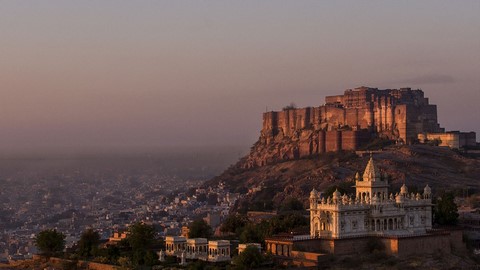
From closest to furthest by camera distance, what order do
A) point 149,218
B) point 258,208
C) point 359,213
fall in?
point 359,213 < point 258,208 < point 149,218

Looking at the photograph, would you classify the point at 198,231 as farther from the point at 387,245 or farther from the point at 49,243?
the point at 387,245

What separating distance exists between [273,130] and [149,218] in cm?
3539

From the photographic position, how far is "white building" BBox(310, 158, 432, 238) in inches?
2827

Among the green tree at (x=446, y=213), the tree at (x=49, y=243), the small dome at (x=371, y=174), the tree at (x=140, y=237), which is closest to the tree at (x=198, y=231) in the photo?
the tree at (x=140, y=237)

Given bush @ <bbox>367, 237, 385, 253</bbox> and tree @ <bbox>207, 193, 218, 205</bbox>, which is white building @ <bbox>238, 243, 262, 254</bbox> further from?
tree @ <bbox>207, 193, 218, 205</bbox>

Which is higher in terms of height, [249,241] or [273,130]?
[273,130]

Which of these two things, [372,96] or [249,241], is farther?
[372,96]

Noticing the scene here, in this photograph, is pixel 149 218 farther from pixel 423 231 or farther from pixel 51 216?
pixel 423 231

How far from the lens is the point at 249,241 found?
78.2m

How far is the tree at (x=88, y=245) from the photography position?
7975cm

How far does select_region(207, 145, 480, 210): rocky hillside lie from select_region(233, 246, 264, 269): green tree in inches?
1678

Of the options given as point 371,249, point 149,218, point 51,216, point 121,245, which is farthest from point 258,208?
point 51,216

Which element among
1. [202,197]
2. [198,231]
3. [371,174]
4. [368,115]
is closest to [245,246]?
[371,174]

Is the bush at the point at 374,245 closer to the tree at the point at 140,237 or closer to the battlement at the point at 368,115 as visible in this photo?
the tree at the point at 140,237
